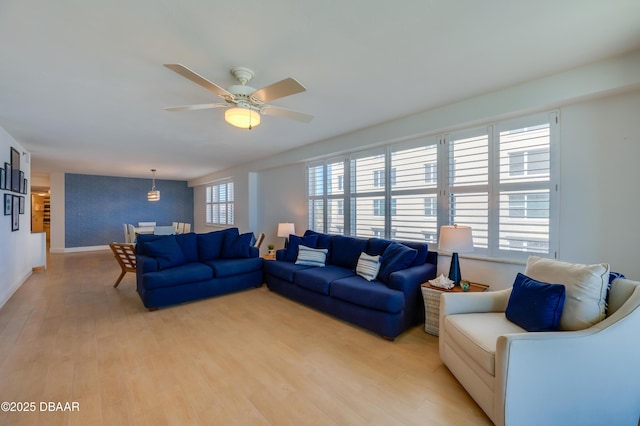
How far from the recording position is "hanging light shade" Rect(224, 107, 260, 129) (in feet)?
7.36

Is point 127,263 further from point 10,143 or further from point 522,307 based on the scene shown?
point 522,307

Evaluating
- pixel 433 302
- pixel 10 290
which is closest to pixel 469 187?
pixel 433 302

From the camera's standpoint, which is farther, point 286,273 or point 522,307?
point 286,273

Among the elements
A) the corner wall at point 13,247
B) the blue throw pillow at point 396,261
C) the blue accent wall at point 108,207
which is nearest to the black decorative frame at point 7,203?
the corner wall at point 13,247

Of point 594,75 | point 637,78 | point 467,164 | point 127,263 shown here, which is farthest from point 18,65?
point 637,78

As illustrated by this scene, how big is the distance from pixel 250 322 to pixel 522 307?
8.59 ft

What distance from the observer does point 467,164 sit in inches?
121

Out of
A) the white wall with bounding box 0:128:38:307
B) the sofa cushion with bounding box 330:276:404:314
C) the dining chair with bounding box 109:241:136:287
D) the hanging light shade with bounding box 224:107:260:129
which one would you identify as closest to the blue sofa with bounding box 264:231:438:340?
the sofa cushion with bounding box 330:276:404:314

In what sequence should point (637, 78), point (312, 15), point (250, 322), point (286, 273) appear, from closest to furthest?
point (312, 15)
point (637, 78)
point (250, 322)
point (286, 273)

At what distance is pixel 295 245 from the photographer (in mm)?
4266

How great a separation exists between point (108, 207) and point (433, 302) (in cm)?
1011

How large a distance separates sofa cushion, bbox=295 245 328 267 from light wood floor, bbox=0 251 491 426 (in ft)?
2.37

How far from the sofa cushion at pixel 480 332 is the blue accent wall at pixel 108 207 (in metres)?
10.1

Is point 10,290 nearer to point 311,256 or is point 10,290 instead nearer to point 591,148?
point 311,256
